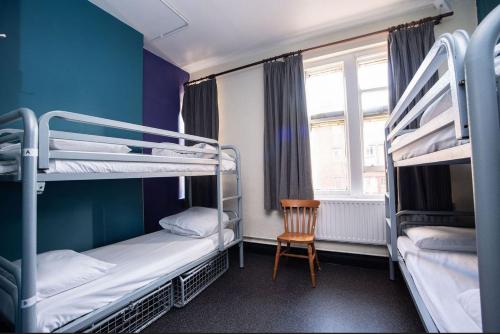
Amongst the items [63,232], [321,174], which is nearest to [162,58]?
[63,232]

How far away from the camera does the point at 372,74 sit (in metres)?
2.66

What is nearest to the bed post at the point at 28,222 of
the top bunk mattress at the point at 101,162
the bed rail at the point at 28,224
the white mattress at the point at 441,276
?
the bed rail at the point at 28,224

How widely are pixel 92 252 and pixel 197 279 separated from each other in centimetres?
91

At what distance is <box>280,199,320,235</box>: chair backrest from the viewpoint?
8.45ft

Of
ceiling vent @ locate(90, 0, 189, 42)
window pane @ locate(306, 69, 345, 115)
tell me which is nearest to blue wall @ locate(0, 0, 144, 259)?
ceiling vent @ locate(90, 0, 189, 42)

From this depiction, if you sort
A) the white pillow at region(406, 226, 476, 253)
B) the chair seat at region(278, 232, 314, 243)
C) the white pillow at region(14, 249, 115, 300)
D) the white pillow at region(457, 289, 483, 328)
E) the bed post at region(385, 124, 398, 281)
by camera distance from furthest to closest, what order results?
1. the chair seat at region(278, 232, 314, 243)
2. the bed post at region(385, 124, 398, 281)
3. the white pillow at region(406, 226, 476, 253)
4. the white pillow at region(14, 249, 115, 300)
5. the white pillow at region(457, 289, 483, 328)

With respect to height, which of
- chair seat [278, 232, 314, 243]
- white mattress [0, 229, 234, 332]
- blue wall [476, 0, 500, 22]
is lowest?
chair seat [278, 232, 314, 243]

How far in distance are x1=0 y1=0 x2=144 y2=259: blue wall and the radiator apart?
2.17 meters

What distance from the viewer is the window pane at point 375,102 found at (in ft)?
8.46

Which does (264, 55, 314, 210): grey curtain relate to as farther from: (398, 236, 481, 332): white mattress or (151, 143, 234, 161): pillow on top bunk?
(398, 236, 481, 332): white mattress

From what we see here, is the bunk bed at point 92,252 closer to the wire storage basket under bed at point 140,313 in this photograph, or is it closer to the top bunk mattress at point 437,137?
the wire storage basket under bed at point 140,313

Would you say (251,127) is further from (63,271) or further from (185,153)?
(63,271)

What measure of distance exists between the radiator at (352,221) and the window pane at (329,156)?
0.28 meters

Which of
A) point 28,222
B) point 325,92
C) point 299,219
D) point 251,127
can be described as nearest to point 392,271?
point 299,219
